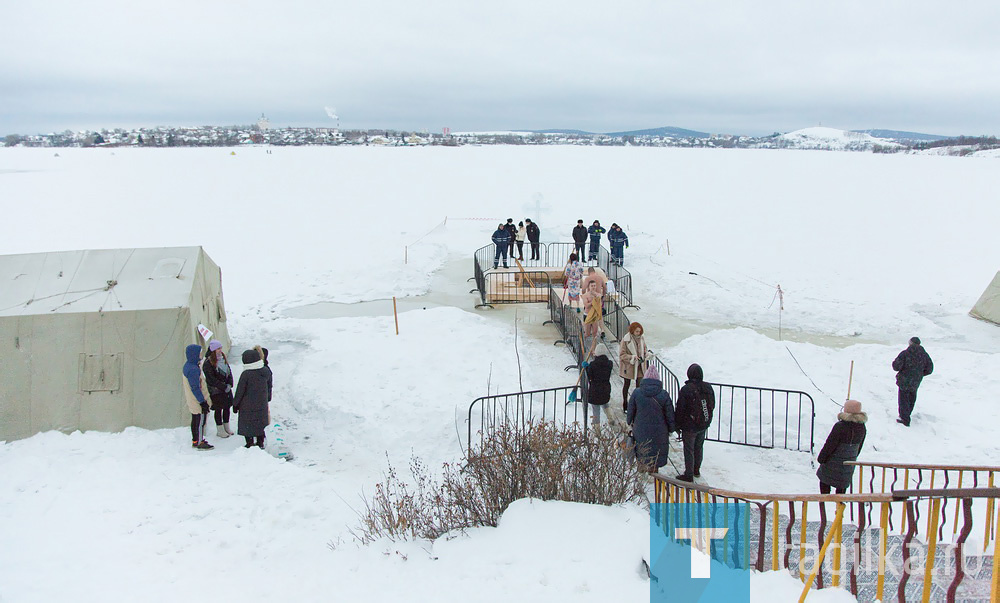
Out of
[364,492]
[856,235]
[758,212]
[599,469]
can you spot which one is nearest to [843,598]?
[599,469]

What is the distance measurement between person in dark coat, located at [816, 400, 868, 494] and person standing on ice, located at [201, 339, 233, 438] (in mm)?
6690

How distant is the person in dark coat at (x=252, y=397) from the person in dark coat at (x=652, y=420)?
4340 millimetres

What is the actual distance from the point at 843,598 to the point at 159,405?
307 inches

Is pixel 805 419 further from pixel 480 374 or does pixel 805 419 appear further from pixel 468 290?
pixel 468 290

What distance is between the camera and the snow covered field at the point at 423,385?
5.43 metres

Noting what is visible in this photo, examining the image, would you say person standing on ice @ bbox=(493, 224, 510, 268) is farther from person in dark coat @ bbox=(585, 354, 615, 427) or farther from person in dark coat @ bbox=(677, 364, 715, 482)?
person in dark coat @ bbox=(677, 364, 715, 482)

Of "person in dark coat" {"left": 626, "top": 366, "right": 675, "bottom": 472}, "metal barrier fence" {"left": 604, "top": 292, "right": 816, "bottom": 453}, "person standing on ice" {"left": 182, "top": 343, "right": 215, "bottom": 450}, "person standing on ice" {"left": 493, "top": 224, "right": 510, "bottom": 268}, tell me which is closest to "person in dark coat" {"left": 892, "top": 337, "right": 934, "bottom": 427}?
"metal barrier fence" {"left": 604, "top": 292, "right": 816, "bottom": 453}

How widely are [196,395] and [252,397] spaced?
26.9 inches

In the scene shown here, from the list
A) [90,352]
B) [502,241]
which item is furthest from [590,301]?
[502,241]

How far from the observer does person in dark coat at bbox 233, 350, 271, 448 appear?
25.4ft

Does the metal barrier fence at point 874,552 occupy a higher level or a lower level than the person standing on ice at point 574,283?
lower

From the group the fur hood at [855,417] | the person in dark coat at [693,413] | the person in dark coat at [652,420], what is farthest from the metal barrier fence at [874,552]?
the person in dark coat at [693,413]

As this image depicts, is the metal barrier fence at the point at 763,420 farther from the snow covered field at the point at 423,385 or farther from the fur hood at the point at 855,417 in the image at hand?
the fur hood at the point at 855,417

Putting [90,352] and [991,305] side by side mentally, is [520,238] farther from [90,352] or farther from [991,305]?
[90,352]
